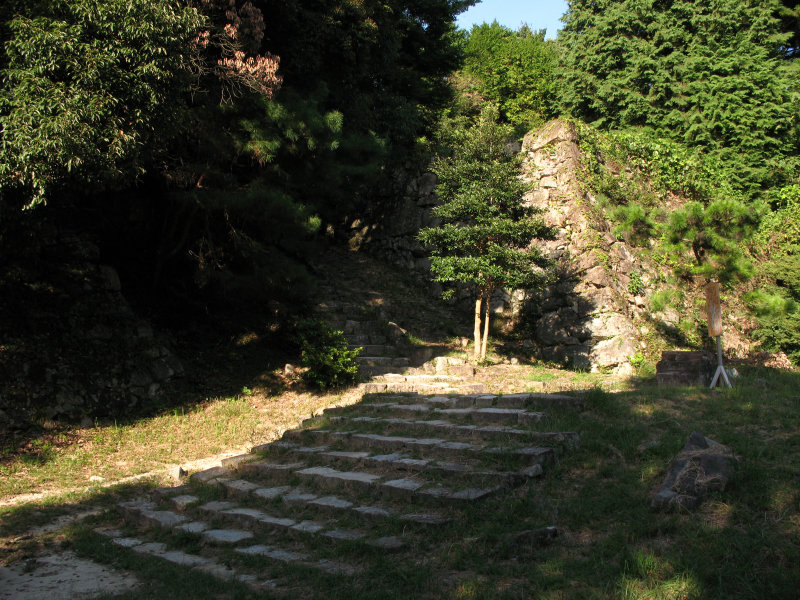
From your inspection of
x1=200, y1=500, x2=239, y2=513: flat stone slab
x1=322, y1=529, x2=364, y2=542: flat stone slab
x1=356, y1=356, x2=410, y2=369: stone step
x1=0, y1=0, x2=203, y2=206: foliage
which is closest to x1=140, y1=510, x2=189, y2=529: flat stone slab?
x1=200, y1=500, x2=239, y2=513: flat stone slab

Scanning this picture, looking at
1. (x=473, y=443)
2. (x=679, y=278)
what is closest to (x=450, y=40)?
(x=679, y=278)

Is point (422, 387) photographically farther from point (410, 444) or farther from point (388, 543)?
point (388, 543)

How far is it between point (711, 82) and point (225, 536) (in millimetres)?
13202

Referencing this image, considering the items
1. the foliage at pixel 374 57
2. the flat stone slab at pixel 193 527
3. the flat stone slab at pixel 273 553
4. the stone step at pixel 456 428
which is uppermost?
the foliage at pixel 374 57

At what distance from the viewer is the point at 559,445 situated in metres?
4.60

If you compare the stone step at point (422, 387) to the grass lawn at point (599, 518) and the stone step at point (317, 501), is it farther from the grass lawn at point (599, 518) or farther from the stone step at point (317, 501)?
the stone step at point (317, 501)

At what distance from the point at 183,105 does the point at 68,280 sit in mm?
3230

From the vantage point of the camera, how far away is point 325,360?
8227mm

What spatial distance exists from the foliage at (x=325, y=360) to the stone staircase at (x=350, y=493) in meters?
1.95

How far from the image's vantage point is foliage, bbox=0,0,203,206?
5277 mm

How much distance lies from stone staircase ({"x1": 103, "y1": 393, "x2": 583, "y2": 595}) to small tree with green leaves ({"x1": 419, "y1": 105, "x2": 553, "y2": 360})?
9.89 ft

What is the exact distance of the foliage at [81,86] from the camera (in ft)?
17.3

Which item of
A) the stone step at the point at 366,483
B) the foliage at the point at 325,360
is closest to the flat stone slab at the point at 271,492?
the stone step at the point at 366,483

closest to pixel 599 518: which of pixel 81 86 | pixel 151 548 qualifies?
pixel 151 548
